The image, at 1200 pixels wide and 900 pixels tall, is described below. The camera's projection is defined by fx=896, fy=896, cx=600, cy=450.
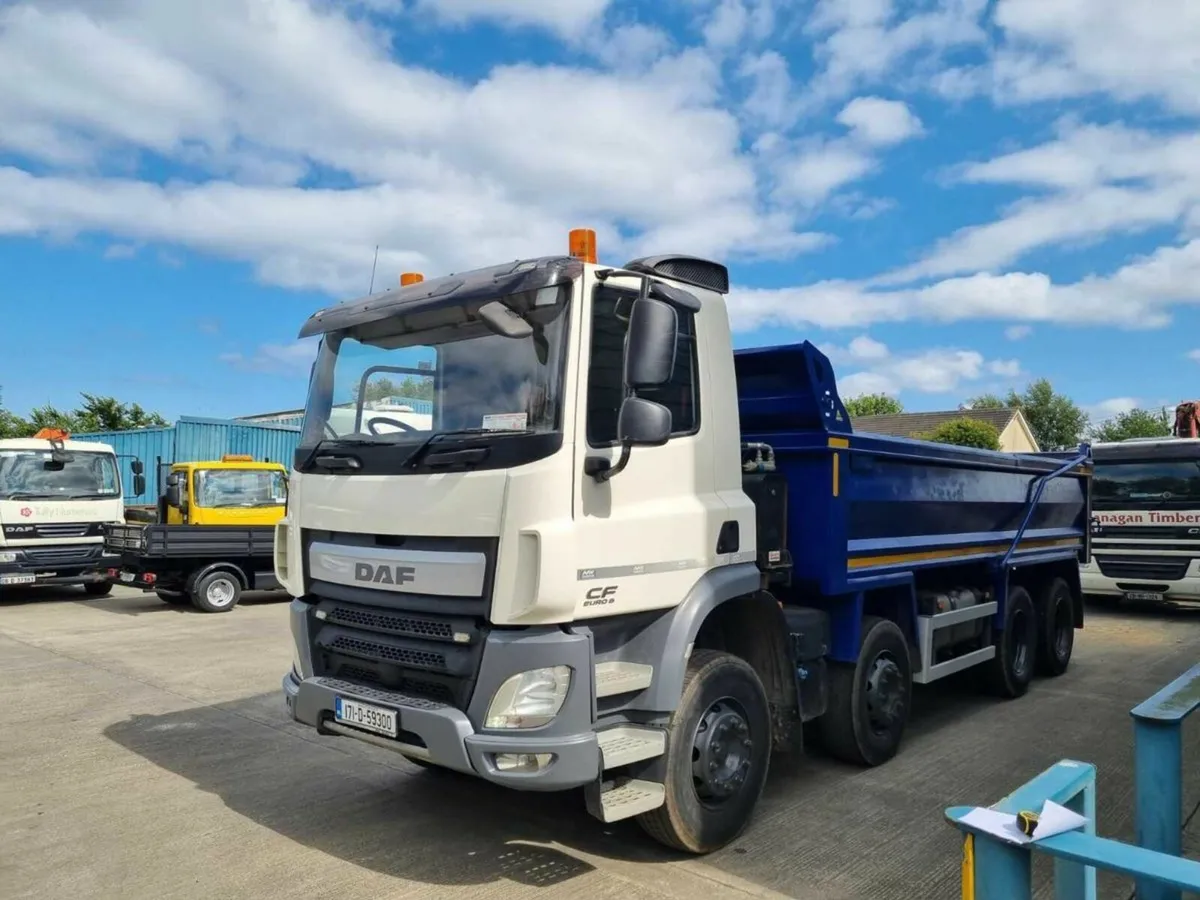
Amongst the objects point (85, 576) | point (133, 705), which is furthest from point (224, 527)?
point (133, 705)

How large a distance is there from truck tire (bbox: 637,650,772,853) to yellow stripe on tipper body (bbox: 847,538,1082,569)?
3.65 ft

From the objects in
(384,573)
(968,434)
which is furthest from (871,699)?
(968,434)

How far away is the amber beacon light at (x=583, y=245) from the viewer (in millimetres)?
3869

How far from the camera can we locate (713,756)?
3.98m

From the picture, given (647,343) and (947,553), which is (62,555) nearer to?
(947,553)

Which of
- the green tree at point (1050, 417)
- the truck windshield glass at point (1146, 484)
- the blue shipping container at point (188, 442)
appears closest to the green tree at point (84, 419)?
the blue shipping container at point (188, 442)

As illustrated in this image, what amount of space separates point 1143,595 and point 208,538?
41.9 ft

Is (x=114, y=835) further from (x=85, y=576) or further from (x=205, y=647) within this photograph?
(x=85, y=576)

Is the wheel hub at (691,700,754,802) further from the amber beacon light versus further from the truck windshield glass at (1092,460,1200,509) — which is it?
the truck windshield glass at (1092,460,1200,509)

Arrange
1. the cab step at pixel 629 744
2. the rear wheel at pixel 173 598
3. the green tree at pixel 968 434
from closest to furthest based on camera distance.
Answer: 1. the cab step at pixel 629 744
2. the rear wheel at pixel 173 598
3. the green tree at pixel 968 434

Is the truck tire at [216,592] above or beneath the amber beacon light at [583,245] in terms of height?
beneath

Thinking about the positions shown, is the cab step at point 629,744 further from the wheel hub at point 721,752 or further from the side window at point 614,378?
the side window at point 614,378

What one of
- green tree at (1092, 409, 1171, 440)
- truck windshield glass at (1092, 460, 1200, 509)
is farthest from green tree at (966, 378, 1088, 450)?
truck windshield glass at (1092, 460, 1200, 509)

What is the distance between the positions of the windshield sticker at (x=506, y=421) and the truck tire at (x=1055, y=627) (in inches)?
244
